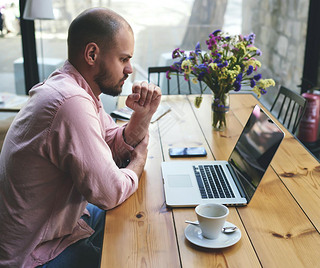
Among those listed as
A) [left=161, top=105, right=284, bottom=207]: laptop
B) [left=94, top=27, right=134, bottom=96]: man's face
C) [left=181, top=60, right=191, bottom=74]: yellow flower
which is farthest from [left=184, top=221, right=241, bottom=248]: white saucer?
[left=181, top=60, right=191, bottom=74]: yellow flower

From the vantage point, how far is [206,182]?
1.56 meters

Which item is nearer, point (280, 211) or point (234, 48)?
point (280, 211)

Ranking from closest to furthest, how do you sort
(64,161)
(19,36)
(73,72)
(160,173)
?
1. (64,161)
2. (73,72)
3. (160,173)
4. (19,36)

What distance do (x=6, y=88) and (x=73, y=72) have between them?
311 centimetres

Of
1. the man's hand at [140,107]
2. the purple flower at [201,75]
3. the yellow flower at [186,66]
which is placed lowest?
the man's hand at [140,107]

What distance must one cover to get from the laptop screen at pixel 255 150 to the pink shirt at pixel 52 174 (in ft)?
1.30

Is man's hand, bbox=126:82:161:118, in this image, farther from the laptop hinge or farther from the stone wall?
the stone wall

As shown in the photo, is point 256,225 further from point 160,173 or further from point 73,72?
point 73,72

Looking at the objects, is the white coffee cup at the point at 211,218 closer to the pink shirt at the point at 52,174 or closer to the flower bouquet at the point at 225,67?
the pink shirt at the point at 52,174

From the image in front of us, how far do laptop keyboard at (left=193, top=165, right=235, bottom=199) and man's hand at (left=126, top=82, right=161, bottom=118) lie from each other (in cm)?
32

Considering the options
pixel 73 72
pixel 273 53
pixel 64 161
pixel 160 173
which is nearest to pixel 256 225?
pixel 160 173

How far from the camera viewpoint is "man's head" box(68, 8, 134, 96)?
144cm

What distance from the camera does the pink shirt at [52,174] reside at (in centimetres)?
128

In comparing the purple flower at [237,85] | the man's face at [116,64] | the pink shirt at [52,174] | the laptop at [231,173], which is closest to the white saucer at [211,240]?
the laptop at [231,173]
